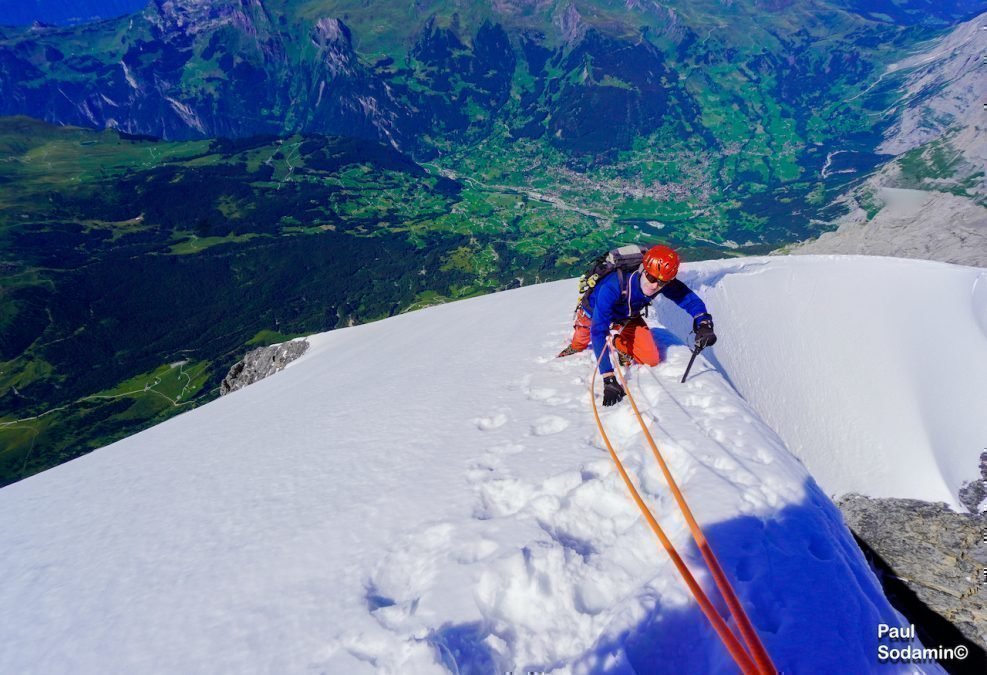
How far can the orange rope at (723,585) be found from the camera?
3566mm

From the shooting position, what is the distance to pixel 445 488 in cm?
620

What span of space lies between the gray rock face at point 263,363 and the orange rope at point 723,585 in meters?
23.7

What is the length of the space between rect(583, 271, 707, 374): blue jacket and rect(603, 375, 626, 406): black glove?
0.32 meters

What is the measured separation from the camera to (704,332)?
8.60 metres

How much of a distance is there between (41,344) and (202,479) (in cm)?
21771

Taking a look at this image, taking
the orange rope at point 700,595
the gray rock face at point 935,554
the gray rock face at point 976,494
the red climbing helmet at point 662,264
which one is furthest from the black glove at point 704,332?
the gray rock face at point 976,494

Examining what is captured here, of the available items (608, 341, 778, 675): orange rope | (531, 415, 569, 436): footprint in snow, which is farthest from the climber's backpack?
(608, 341, 778, 675): orange rope

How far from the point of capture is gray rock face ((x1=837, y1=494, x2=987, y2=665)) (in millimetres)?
11461

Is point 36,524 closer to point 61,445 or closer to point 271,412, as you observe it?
point 271,412

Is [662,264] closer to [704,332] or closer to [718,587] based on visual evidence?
[704,332]

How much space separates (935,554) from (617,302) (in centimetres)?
1192

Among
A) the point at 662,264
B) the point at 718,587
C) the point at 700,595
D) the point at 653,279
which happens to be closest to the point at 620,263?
the point at 653,279

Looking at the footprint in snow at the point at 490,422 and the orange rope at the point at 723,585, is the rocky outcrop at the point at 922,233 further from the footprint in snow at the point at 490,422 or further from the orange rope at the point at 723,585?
the orange rope at the point at 723,585

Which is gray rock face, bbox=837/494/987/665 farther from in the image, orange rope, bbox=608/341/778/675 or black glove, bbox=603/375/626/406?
orange rope, bbox=608/341/778/675
